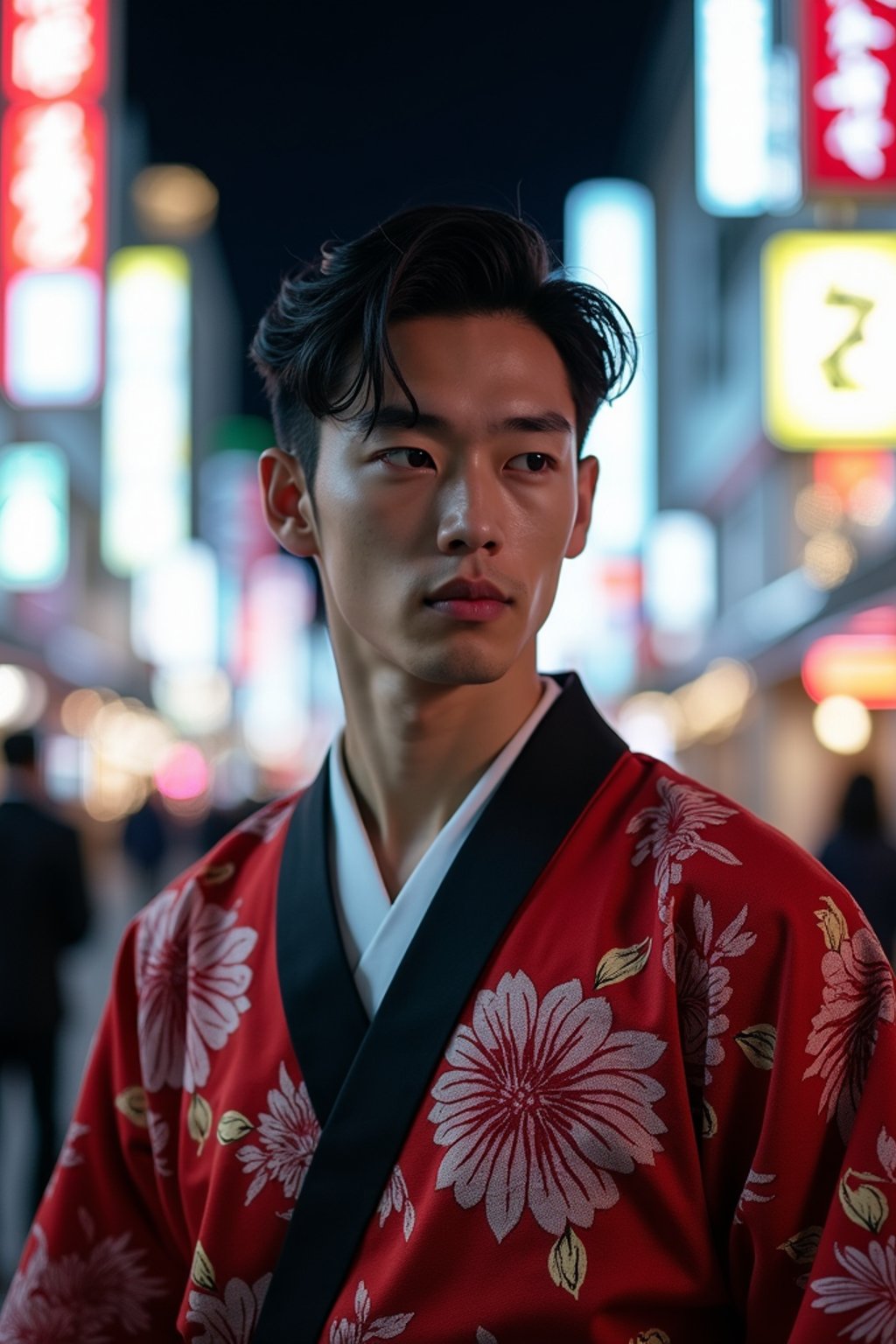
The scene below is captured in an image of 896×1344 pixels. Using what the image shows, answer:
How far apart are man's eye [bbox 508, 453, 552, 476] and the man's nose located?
2.2 inches

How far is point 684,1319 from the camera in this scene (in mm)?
1577

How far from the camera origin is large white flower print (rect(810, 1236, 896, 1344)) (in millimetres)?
1446

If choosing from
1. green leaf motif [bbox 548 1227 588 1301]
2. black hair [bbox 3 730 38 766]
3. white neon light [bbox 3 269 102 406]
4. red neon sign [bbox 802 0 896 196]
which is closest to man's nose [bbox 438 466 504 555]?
green leaf motif [bbox 548 1227 588 1301]

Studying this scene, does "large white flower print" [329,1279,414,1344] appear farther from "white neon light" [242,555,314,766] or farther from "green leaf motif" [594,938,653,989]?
"white neon light" [242,555,314,766]

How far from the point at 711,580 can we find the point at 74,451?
1206cm

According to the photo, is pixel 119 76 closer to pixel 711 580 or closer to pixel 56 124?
pixel 56 124

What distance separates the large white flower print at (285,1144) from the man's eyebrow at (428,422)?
2.69 feet

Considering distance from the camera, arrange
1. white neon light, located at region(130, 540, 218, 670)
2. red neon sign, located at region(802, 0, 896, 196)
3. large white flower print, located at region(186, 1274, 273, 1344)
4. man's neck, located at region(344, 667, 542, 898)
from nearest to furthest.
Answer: large white flower print, located at region(186, 1274, 273, 1344) → man's neck, located at region(344, 667, 542, 898) → red neon sign, located at region(802, 0, 896, 196) → white neon light, located at region(130, 540, 218, 670)

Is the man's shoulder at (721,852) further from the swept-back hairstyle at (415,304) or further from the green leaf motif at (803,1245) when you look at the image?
the swept-back hairstyle at (415,304)

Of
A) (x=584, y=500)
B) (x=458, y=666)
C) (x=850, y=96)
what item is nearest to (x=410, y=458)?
(x=458, y=666)

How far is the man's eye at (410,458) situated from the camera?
1775mm

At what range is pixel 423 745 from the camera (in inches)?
75.9

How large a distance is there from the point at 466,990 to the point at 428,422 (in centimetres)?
68

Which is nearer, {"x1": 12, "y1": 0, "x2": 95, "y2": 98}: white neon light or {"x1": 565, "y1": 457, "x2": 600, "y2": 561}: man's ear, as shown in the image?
{"x1": 565, "y1": 457, "x2": 600, "y2": 561}: man's ear
